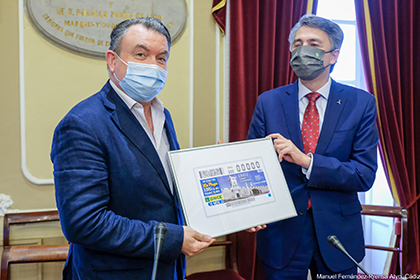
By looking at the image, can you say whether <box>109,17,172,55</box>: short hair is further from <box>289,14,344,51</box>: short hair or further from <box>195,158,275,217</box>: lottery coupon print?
<box>289,14,344,51</box>: short hair

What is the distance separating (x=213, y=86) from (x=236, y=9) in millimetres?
670

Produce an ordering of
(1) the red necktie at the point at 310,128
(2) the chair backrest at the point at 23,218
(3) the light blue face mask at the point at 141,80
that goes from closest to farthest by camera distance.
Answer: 1. (3) the light blue face mask at the point at 141,80
2. (1) the red necktie at the point at 310,128
3. (2) the chair backrest at the point at 23,218

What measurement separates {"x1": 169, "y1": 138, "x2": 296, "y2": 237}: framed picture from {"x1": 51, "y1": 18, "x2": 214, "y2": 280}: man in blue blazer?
3.3 inches

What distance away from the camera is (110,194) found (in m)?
1.22

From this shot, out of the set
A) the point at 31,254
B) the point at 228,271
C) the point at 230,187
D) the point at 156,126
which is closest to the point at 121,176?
the point at 156,126

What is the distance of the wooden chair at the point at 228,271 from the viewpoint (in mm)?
2338

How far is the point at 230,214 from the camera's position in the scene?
1417mm

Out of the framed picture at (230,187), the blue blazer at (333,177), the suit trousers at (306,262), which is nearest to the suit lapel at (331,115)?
the blue blazer at (333,177)

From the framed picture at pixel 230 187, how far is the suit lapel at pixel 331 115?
0.28 meters

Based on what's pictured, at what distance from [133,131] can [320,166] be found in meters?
0.95

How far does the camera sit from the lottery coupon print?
139cm

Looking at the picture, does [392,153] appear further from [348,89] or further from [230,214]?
[230,214]

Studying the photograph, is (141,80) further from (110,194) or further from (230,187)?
(230,187)

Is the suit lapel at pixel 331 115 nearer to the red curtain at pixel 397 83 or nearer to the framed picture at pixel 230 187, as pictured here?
the framed picture at pixel 230 187
